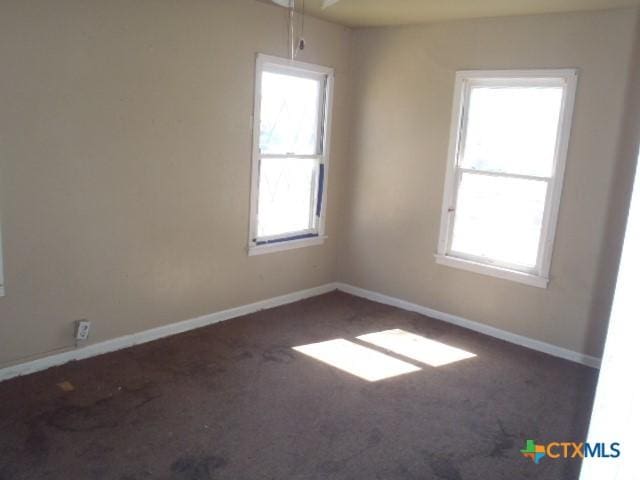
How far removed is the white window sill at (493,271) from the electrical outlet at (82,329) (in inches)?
109

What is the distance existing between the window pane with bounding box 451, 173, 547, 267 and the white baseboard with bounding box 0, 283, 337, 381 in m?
1.56

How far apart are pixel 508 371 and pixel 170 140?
280 centimetres

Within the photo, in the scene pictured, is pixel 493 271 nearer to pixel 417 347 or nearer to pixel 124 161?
pixel 417 347

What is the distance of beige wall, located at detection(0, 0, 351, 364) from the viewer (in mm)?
2982

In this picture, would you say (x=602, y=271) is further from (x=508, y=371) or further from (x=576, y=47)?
(x=576, y=47)

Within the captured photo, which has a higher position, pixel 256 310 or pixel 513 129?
pixel 513 129

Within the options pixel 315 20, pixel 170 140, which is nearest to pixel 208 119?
pixel 170 140

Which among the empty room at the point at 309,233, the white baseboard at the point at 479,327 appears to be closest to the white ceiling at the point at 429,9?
the empty room at the point at 309,233

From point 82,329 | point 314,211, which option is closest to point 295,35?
point 314,211

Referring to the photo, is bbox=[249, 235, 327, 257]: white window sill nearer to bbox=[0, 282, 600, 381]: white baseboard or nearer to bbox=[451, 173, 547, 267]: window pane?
bbox=[0, 282, 600, 381]: white baseboard

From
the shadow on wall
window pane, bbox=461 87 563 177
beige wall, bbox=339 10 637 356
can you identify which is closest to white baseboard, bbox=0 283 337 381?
beige wall, bbox=339 10 637 356

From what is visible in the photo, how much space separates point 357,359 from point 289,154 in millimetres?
1822

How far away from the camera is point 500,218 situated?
14.0 ft

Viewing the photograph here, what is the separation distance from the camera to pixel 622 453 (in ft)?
2.30
